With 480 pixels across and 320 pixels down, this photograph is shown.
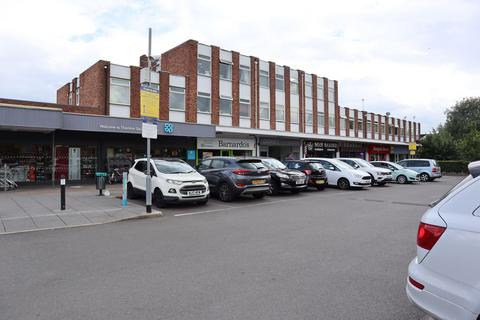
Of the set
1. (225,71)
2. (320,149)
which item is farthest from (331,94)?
(225,71)

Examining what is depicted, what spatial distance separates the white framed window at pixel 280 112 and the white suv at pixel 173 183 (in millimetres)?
18683

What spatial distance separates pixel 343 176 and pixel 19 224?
1442cm

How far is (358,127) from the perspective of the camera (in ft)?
132

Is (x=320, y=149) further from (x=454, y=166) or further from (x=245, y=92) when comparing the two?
(x=454, y=166)

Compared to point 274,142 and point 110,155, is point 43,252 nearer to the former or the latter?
point 110,155

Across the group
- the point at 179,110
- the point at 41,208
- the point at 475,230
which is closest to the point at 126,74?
the point at 179,110

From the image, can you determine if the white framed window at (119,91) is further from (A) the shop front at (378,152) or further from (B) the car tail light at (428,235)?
(A) the shop front at (378,152)

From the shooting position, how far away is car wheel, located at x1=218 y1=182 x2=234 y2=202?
12.6 m

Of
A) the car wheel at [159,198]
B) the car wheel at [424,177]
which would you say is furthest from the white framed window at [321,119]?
the car wheel at [159,198]

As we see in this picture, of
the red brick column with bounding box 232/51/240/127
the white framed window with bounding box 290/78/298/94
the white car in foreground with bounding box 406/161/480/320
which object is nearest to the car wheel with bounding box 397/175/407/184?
the red brick column with bounding box 232/51/240/127

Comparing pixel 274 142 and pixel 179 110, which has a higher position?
pixel 179 110

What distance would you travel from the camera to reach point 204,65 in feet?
84.2

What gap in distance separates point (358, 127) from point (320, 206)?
31.1 m

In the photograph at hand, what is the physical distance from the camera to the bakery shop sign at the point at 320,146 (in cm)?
3299
